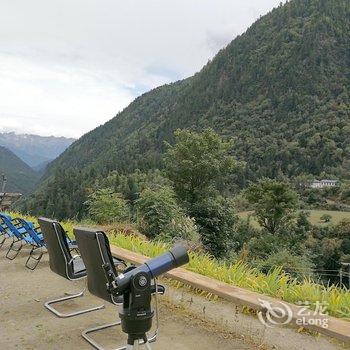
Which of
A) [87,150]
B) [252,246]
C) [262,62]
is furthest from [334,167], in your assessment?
[87,150]

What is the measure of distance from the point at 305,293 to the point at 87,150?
164 meters

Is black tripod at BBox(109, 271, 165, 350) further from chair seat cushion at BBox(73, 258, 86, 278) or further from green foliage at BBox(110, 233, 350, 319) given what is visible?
green foliage at BBox(110, 233, 350, 319)

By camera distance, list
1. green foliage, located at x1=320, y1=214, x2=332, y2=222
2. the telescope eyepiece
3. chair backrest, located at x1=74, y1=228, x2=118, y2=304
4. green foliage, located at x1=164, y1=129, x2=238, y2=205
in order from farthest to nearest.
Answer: green foliage, located at x1=320, y1=214, x2=332, y2=222
green foliage, located at x1=164, y1=129, x2=238, y2=205
chair backrest, located at x1=74, y1=228, x2=118, y2=304
the telescope eyepiece

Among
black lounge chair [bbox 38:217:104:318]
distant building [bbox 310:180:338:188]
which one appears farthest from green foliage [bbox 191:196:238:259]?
distant building [bbox 310:180:338:188]

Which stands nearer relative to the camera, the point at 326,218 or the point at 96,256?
the point at 96,256

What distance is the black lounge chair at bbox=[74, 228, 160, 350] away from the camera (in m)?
3.21

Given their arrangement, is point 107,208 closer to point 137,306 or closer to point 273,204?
point 137,306

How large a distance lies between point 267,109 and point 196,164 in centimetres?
9687

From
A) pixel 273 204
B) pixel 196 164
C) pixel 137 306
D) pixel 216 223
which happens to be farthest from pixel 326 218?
pixel 137 306

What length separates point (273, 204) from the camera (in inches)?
1710

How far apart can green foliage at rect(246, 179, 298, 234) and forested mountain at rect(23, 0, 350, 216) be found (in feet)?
115

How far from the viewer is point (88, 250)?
338cm

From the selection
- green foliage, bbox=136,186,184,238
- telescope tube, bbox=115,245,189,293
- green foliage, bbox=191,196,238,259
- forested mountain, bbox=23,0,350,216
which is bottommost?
green foliage, bbox=191,196,238,259

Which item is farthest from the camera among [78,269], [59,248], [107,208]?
[107,208]
